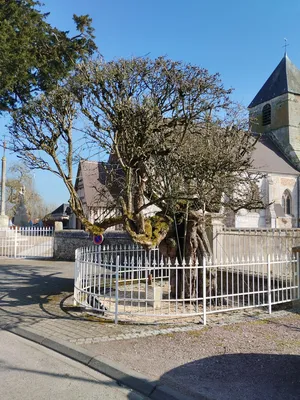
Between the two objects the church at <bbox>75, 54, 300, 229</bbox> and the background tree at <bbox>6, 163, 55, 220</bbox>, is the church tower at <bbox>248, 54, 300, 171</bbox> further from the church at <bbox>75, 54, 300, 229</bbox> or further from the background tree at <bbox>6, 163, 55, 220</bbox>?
the background tree at <bbox>6, 163, 55, 220</bbox>

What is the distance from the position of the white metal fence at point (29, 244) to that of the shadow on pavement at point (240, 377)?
1563cm

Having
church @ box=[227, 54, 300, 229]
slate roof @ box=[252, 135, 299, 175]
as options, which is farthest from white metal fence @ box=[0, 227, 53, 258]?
slate roof @ box=[252, 135, 299, 175]

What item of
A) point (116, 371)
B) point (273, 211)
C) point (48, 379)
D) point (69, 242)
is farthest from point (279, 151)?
point (48, 379)

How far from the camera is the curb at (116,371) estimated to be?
3727mm

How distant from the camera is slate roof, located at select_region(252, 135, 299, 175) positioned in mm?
32750

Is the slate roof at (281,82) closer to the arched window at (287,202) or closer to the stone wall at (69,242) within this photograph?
the arched window at (287,202)

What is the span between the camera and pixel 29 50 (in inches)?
496

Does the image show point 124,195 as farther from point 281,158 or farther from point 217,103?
point 281,158

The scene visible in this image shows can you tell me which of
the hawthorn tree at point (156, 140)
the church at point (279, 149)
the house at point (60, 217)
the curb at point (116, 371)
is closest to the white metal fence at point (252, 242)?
the hawthorn tree at point (156, 140)

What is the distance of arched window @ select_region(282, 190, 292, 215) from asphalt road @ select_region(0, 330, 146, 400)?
106ft

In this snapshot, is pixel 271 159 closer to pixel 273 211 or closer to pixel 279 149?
pixel 279 149

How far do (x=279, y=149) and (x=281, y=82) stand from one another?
26.4ft

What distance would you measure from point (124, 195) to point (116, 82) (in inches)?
100

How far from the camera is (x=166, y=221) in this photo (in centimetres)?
842
